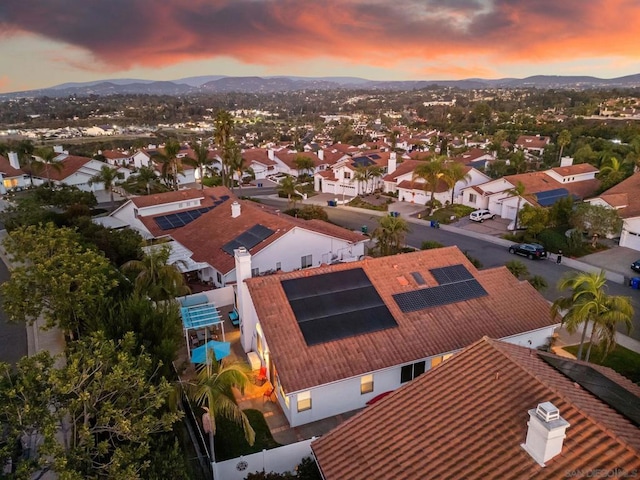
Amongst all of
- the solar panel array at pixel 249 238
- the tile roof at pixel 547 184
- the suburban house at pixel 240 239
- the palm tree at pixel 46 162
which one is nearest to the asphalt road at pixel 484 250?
the suburban house at pixel 240 239

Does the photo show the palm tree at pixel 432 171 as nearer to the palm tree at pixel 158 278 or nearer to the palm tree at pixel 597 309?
the palm tree at pixel 597 309

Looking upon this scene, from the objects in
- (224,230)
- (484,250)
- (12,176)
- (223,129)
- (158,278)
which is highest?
(223,129)

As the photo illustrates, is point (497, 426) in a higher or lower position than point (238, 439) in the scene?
higher

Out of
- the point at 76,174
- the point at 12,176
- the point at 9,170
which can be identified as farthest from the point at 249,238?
the point at 9,170

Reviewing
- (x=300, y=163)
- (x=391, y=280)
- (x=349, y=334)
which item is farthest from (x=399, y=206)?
(x=349, y=334)

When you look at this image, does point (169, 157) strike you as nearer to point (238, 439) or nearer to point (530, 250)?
point (530, 250)

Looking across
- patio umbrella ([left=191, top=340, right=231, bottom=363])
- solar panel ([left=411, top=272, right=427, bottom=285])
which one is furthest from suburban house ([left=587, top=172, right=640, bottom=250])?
patio umbrella ([left=191, top=340, right=231, bottom=363])
